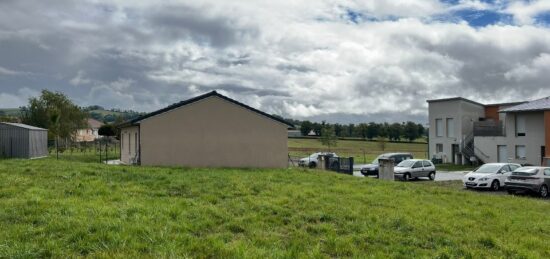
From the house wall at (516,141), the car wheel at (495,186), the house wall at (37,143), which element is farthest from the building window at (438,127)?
the house wall at (37,143)

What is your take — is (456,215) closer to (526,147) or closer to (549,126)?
(549,126)

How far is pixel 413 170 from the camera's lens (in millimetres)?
31828

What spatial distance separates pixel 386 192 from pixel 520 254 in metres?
8.13

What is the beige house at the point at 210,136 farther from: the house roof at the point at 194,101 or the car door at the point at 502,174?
the car door at the point at 502,174

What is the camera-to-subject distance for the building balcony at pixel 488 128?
161 feet

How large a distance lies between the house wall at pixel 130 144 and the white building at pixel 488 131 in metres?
31.4

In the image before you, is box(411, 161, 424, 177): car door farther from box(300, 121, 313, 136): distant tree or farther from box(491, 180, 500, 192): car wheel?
box(300, 121, 313, 136): distant tree

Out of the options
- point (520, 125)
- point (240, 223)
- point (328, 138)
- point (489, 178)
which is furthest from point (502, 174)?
point (328, 138)

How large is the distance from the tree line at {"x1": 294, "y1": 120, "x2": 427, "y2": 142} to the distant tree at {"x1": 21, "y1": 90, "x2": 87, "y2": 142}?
47.0 m

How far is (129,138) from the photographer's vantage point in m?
34.5

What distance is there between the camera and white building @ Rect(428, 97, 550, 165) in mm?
42125

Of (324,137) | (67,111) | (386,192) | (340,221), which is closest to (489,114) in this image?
(324,137)

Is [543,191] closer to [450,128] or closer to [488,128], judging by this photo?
[488,128]

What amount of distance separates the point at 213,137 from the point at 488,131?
32.2 m
